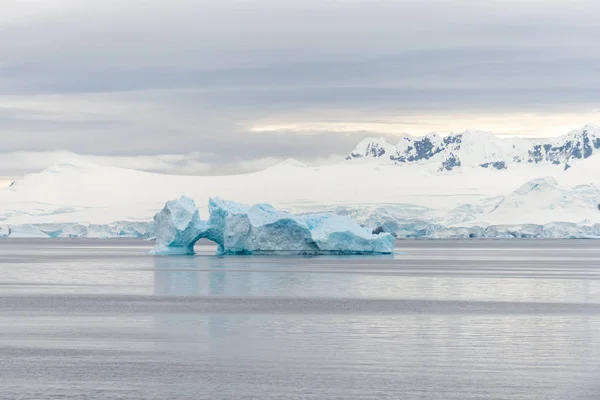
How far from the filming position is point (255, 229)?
70562 mm

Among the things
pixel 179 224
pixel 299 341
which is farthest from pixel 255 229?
pixel 299 341

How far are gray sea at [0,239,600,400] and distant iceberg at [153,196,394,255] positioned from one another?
2299 centimetres

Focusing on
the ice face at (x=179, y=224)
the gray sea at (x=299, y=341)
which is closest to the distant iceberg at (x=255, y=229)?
the ice face at (x=179, y=224)

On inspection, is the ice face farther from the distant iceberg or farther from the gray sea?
the gray sea

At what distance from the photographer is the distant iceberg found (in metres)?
69.6

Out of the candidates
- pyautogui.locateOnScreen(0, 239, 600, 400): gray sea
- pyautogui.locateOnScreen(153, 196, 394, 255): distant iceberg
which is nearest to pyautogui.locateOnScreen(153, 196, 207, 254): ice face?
pyautogui.locateOnScreen(153, 196, 394, 255): distant iceberg

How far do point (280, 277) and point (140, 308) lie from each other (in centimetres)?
1932

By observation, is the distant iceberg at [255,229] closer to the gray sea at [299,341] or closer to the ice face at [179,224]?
the ice face at [179,224]

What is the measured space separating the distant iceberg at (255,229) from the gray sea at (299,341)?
23.0 meters

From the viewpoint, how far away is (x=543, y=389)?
57.3 feet

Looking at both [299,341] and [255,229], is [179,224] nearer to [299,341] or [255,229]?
[255,229]

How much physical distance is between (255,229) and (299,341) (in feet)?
152

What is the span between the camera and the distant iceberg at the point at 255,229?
228 ft

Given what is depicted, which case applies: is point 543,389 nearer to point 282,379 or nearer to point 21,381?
point 282,379
